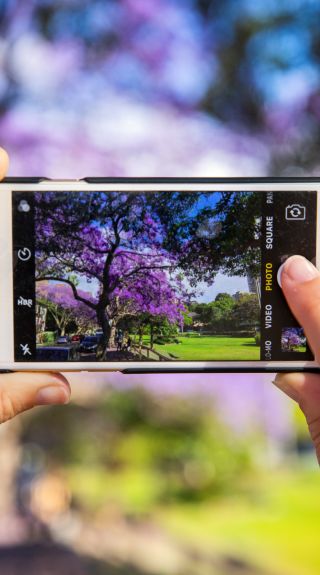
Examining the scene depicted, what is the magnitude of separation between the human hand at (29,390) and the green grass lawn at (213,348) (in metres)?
0.11

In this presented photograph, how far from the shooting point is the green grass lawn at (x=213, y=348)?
0.54 metres

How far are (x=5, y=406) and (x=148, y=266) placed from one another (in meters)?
0.22

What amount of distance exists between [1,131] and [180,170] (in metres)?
0.40

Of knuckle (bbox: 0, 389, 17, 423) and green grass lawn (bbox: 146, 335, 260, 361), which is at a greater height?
green grass lawn (bbox: 146, 335, 260, 361)

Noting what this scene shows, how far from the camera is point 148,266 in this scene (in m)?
0.53

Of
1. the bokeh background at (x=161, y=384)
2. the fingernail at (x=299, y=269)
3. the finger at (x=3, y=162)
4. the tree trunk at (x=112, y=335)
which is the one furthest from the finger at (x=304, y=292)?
the bokeh background at (x=161, y=384)

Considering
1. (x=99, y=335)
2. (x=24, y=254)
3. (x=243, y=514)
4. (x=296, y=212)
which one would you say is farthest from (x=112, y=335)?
(x=243, y=514)

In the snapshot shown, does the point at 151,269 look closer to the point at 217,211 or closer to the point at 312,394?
the point at 217,211

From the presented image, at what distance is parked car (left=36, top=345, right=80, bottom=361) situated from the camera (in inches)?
Result: 21.2

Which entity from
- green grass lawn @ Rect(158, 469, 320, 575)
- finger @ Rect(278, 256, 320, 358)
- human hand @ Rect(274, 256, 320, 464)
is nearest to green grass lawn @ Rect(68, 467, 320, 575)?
green grass lawn @ Rect(158, 469, 320, 575)

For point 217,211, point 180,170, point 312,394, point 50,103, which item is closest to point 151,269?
point 217,211

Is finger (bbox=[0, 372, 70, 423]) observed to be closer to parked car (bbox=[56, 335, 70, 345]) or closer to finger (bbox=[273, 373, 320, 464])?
parked car (bbox=[56, 335, 70, 345])

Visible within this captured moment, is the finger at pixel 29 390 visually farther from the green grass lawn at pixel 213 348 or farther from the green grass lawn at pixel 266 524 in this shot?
the green grass lawn at pixel 266 524

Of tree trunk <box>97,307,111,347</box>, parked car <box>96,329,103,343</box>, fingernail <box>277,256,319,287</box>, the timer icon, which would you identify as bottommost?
parked car <box>96,329,103,343</box>
